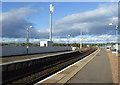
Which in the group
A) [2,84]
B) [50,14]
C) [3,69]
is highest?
[50,14]

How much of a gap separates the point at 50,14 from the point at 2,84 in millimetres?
48531

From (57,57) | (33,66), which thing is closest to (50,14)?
(57,57)

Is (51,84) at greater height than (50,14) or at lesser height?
lesser

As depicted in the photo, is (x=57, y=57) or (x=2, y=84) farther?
(x=57, y=57)

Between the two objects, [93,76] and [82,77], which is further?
[93,76]

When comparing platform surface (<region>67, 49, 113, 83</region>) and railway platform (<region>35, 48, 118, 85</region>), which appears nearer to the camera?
railway platform (<region>35, 48, 118, 85</region>)

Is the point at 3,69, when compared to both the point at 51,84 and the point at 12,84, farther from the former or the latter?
the point at 51,84

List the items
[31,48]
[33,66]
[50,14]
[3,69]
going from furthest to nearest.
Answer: [50,14]
[31,48]
[33,66]
[3,69]

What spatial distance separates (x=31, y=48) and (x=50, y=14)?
22709 mm

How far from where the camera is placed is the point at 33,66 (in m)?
13.0

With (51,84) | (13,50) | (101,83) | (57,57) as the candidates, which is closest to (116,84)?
(101,83)

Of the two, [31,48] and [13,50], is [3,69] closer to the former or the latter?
[13,50]

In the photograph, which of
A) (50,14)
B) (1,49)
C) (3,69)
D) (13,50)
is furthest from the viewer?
(50,14)

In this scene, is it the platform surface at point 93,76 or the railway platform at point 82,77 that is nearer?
the railway platform at point 82,77
